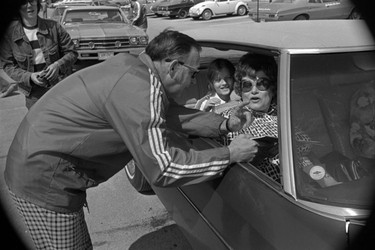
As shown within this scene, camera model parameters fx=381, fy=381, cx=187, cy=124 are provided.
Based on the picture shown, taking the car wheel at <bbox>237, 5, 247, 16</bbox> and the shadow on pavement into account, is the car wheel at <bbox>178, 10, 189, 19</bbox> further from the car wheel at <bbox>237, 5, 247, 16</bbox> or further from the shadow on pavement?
the shadow on pavement

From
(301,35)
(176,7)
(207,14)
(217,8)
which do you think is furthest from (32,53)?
(176,7)

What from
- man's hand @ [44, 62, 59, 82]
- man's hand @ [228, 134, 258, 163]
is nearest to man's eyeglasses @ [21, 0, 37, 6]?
man's hand @ [44, 62, 59, 82]

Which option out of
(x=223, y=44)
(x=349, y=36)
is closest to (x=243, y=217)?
(x=349, y=36)

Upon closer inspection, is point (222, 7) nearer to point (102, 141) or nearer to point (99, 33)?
point (99, 33)

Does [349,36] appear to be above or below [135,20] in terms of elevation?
above

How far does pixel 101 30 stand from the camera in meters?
7.95

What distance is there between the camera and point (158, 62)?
166 centimetres

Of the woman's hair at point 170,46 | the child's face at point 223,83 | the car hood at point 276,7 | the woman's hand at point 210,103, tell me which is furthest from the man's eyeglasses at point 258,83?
the car hood at point 276,7

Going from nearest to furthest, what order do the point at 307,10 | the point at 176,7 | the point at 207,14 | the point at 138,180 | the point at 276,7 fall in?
the point at 138,180, the point at 307,10, the point at 276,7, the point at 207,14, the point at 176,7

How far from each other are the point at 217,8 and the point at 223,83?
1850 centimetres

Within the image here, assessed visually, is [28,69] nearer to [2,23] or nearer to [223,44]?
[2,23]

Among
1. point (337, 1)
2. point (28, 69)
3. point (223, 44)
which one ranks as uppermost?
point (223, 44)

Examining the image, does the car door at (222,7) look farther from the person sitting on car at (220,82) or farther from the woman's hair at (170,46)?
the woman's hair at (170,46)

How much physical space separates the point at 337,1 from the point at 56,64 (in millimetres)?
11508
